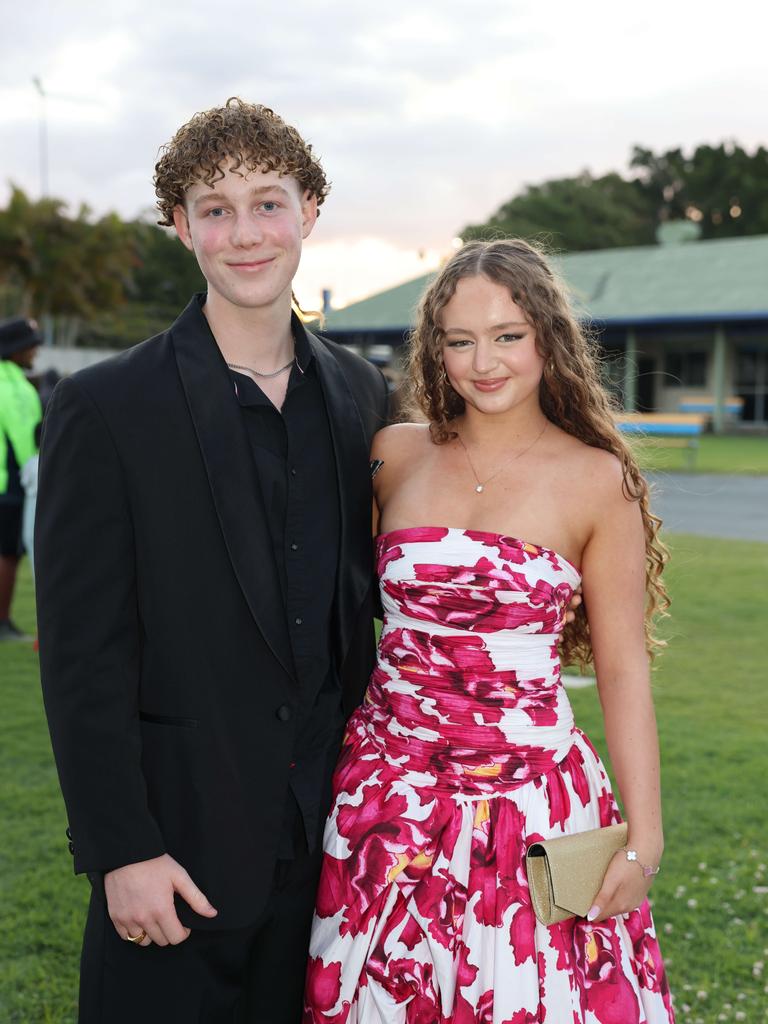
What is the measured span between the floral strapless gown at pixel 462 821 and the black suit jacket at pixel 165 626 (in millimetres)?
257

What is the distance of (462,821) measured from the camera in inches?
87.8

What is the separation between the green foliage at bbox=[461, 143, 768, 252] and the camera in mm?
55469

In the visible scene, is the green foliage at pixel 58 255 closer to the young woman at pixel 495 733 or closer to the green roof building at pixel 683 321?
the green roof building at pixel 683 321

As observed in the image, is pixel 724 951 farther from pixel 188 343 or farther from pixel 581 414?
pixel 188 343

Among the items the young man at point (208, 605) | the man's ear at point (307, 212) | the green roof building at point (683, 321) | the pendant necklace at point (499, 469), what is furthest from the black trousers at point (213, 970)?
the green roof building at point (683, 321)

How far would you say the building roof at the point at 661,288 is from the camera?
27984 mm

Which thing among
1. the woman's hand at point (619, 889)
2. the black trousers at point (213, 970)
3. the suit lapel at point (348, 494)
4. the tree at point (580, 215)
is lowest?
the black trousers at point (213, 970)

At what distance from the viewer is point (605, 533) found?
7.54 feet

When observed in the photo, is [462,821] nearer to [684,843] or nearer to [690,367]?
[684,843]

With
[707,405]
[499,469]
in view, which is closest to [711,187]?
[707,405]

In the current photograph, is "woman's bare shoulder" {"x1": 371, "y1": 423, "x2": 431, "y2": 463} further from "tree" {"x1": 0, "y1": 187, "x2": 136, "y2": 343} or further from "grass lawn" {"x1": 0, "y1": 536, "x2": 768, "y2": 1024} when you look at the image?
"tree" {"x1": 0, "y1": 187, "x2": 136, "y2": 343}

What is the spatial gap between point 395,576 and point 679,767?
3.37 m

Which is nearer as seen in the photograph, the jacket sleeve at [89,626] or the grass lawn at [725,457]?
the jacket sleeve at [89,626]

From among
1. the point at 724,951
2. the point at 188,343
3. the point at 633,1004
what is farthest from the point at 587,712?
the point at 188,343
